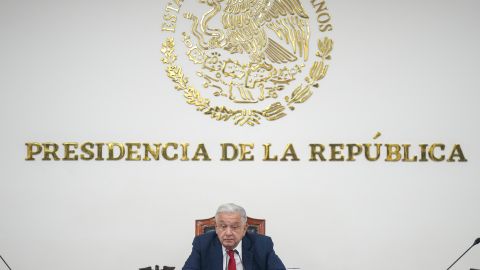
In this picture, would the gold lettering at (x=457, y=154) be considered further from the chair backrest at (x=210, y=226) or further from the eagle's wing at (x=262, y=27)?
the chair backrest at (x=210, y=226)

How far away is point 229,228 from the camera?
95.5 inches

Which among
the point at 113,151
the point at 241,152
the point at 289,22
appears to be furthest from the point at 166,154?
the point at 289,22

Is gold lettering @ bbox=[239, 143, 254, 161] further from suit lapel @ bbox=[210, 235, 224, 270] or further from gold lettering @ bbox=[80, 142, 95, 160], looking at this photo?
suit lapel @ bbox=[210, 235, 224, 270]

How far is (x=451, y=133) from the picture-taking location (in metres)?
3.94

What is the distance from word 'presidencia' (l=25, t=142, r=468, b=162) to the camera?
12.8 ft

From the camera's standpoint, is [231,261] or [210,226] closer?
[231,261]

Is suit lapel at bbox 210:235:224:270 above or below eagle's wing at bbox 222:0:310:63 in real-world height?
below

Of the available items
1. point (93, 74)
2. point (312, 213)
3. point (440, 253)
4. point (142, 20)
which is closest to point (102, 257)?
point (93, 74)

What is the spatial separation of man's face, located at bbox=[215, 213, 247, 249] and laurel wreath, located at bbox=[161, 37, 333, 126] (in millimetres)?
1584

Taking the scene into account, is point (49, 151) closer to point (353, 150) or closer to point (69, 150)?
point (69, 150)

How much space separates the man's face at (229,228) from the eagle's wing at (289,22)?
199cm

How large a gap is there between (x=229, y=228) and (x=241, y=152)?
5.03ft

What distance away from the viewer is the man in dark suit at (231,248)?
2438 mm

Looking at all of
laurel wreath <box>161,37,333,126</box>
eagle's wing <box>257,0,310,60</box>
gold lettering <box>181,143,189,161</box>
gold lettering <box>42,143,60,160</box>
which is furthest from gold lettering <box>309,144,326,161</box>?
gold lettering <box>42,143,60,160</box>
